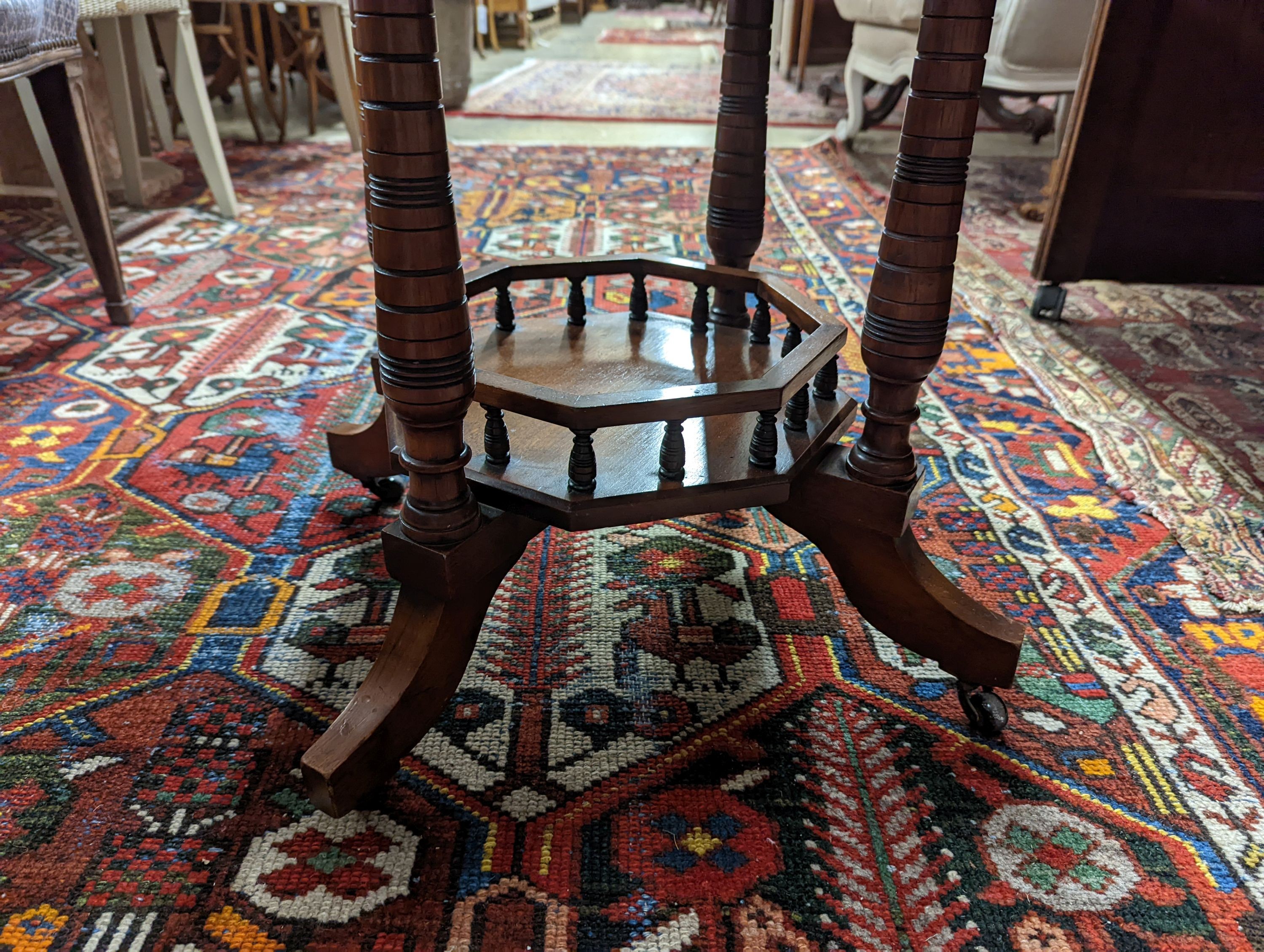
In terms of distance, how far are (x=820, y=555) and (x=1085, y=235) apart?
50.4 inches

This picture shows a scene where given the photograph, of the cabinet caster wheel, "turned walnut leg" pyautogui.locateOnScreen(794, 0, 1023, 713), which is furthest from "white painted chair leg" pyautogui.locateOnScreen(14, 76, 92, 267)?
the cabinet caster wheel

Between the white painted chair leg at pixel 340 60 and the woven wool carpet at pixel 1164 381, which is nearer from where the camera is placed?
the woven wool carpet at pixel 1164 381

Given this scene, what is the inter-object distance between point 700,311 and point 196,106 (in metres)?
2.35

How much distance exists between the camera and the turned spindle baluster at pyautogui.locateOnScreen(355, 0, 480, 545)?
709mm

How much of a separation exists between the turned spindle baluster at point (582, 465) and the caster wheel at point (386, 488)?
0.58 meters

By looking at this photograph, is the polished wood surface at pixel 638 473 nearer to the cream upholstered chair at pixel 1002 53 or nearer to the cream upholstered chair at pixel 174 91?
the cream upholstered chair at pixel 1002 53

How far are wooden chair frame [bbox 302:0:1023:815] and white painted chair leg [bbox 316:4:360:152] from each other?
A: 10.7 ft

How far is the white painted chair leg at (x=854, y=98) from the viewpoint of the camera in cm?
391

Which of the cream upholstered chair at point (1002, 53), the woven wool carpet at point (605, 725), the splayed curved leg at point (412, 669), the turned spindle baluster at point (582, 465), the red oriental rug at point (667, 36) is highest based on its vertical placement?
the cream upholstered chair at point (1002, 53)

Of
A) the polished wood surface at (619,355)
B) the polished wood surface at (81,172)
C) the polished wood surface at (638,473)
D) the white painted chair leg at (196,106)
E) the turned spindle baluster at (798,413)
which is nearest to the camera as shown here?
the polished wood surface at (638,473)

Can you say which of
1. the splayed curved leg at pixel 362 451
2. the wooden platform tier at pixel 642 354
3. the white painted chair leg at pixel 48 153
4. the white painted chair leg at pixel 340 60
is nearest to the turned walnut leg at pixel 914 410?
the wooden platform tier at pixel 642 354

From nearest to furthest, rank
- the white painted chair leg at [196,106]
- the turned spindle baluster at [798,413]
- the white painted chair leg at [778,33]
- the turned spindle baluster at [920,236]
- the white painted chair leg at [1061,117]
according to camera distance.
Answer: the turned spindle baluster at [920,236], the turned spindle baluster at [798,413], the white painted chair leg at [196,106], the white painted chair leg at [1061,117], the white painted chair leg at [778,33]

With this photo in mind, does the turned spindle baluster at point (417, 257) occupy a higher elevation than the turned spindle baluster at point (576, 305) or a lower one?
higher

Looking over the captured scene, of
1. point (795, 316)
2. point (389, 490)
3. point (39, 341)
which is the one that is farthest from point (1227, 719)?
point (39, 341)
